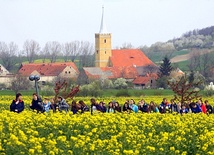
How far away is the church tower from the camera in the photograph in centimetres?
15600

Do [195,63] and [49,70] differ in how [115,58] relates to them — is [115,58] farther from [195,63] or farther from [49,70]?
[49,70]

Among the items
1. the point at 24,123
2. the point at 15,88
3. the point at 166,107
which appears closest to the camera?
the point at 24,123

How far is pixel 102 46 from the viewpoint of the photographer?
516 ft

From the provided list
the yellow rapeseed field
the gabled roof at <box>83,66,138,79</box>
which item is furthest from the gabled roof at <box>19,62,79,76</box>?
the yellow rapeseed field

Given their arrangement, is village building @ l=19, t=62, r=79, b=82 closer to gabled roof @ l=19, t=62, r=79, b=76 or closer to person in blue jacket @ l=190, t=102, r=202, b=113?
gabled roof @ l=19, t=62, r=79, b=76

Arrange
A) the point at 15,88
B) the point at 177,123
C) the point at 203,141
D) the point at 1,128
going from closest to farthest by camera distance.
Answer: the point at 203,141
the point at 1,128
the point at 177,123
the point at 15,88

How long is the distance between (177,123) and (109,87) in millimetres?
73518

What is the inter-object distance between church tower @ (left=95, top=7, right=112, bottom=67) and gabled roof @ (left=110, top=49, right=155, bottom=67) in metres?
1.39

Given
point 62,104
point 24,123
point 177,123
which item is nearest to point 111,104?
point 62,104

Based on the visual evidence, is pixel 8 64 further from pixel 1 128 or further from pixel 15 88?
pixel 1 128

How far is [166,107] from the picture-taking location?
30.6 m

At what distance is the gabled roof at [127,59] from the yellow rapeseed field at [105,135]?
13198 centimetres

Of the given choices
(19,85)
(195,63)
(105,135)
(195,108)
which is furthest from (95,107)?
(195,63)

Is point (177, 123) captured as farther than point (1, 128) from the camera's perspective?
Yes
